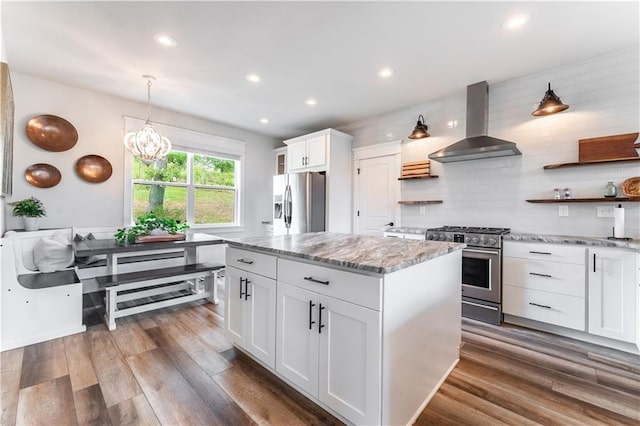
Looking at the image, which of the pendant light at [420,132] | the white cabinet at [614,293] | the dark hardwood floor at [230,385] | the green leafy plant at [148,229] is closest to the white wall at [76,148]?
the green leafy plant at [148,229]

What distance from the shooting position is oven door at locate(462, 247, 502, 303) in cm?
281

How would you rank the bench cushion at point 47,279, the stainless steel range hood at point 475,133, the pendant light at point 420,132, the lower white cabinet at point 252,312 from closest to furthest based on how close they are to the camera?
the lower white cabinet at point 252,312
the bench cushion at point 47,279
the stainless steel range hood at point 475,133
the pendant light at point 420,132

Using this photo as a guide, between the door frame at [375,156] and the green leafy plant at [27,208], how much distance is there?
13.3 feet

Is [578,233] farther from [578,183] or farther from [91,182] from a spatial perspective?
[91,182]

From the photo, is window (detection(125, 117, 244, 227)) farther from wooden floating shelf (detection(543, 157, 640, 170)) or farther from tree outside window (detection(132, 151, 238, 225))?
wooden floating shelf (detection(543, 157, 640, 170))

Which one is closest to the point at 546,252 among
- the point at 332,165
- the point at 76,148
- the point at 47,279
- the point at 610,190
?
the point at 610,190

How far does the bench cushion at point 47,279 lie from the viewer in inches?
92.6

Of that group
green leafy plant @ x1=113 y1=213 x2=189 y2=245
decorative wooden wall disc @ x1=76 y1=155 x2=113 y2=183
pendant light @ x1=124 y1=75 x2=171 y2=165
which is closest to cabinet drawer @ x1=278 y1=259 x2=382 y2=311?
green leafy plant @ x1=113 y1=213 x2=189 y2=245

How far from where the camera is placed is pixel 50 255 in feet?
9.04

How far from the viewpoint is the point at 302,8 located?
2.04m

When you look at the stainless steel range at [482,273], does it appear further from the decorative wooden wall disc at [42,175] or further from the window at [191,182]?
the decorative wooden wall disc at [42,175]

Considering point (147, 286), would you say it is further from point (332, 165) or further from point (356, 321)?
point (332, 165)

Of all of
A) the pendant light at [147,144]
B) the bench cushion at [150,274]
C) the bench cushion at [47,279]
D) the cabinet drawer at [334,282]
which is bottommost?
the bench cushion at [150,274]

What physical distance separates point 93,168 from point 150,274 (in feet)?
6.00
